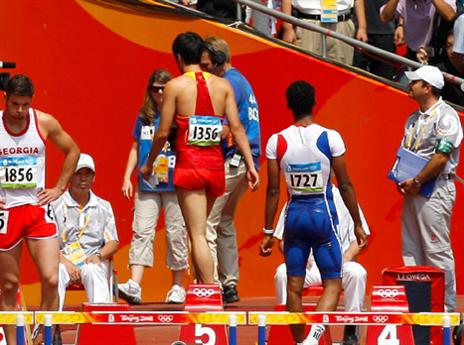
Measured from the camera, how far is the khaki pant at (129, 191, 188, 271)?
16422mm

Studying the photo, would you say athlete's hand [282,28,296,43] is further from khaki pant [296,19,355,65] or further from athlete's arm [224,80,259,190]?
athlete's arm [224,80,259,190]

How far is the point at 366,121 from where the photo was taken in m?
17.4

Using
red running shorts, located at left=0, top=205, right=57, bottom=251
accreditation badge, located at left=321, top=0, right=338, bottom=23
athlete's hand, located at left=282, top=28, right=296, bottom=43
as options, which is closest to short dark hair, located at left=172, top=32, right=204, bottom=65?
red running shorts, located at left=0, top=205, right=57, bottom=251

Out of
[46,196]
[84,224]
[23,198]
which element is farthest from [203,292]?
[84,224]

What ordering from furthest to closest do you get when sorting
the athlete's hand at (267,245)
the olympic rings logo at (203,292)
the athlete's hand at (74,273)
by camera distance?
1. the athlete's hand at (74,273)
2. the athlete's hand at (267,245)
3. the olympic rings logo at (203,292)

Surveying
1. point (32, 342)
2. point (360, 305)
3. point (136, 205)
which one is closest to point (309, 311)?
point (360, 305)

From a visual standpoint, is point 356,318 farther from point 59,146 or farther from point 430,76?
point 430,76

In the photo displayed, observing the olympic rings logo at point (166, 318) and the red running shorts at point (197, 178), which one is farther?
the red running shorts at point (197, 178)

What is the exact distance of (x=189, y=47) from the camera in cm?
1449

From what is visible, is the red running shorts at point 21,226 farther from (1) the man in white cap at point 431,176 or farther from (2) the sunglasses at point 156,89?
(1) the man in white cap at point 431,176

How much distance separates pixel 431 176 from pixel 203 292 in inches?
104

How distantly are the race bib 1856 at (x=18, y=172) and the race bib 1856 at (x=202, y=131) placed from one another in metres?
1.34

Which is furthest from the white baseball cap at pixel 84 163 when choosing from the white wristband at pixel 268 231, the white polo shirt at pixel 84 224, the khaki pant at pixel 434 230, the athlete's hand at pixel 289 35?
the athlete's hand at pixel 289 35

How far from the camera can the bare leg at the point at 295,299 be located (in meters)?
13.4
